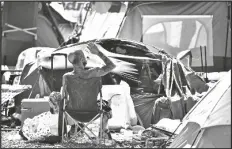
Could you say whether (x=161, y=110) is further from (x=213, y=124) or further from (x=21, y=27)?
(x=21, y=27)

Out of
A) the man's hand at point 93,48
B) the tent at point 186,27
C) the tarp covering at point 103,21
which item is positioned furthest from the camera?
the tarp covering at point 103,21

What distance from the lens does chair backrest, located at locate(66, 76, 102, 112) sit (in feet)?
18.0

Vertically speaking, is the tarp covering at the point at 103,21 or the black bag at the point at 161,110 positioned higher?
the tarp covering at the point at 103,21

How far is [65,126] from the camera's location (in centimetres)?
552

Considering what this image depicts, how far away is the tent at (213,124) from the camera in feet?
13.0

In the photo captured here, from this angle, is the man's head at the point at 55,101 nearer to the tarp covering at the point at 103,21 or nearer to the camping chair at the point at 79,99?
the camping chair at the point at 79,99

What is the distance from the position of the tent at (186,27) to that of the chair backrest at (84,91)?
538cm

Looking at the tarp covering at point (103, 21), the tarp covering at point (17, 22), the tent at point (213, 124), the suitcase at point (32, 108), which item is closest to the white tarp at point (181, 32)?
the tarp covering at point (103, 21)

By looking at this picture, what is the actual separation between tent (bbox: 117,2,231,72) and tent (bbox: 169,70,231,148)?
20.9 ft

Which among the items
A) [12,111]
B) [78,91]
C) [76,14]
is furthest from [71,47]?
[76,14]

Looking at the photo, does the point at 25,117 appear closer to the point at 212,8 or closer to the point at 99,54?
the point at 99,54

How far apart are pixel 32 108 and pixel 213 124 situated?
3.41 metres

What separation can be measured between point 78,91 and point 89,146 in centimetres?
78

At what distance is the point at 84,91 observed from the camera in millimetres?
5496
